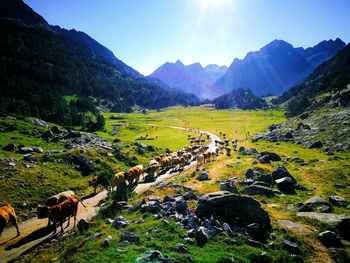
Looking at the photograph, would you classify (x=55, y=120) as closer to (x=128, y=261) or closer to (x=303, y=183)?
(x=128, y=261)

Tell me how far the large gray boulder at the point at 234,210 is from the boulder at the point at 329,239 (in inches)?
95.9

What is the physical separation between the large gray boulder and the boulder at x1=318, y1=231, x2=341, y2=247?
7.99 feet

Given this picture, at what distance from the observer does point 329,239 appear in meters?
7.91

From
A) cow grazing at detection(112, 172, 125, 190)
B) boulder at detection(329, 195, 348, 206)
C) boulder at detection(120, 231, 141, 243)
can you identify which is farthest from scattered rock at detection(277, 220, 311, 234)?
cow grazing at detection(112, 172, 125, 190)

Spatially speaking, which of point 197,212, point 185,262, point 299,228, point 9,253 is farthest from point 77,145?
point 299,228

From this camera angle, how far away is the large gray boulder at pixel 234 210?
9.53 meters

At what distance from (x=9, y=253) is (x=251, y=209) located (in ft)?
56.2

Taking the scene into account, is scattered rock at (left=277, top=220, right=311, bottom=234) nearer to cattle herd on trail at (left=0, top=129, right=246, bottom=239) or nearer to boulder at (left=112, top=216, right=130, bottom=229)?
boulder at (left=112, top=216, right=130, bottom=229)

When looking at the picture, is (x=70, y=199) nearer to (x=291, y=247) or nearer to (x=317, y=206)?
(x=291, y=247)

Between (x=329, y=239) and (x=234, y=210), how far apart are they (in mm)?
4671

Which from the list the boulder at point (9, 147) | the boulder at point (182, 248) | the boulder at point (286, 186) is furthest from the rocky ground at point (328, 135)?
the boulder at point (9, 147)

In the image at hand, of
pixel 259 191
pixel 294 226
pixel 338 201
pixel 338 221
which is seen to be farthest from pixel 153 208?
pixel 338 201

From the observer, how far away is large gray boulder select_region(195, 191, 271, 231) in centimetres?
953

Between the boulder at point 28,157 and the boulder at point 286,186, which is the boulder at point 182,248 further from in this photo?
the boulder at point 28,157
